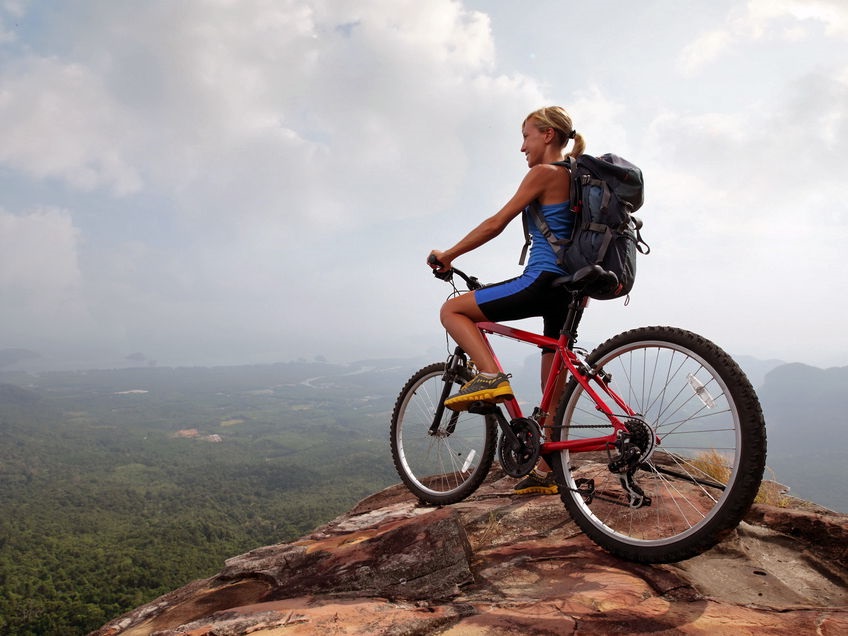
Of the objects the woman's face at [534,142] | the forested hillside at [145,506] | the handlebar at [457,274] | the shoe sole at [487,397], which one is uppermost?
the woman's face at [534,142]

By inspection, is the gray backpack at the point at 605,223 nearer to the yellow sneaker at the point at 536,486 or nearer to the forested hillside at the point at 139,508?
the yellow sneaker at the point at 536,486

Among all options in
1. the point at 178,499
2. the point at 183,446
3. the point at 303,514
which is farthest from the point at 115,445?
the point at 303,514

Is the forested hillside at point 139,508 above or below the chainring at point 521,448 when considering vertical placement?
below

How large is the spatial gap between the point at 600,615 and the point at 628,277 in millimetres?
2255

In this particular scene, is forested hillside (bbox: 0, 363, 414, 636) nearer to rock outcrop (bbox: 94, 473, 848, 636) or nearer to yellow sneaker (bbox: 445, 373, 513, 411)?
rock outcrop (bbox: 94, 473, 848, 636)

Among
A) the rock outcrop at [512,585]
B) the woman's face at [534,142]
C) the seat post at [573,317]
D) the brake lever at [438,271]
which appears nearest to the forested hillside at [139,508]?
the rock outcrop at [512,585]

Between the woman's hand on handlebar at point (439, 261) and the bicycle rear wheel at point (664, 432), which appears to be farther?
the woman's hand on handlebar at point (439, 261)

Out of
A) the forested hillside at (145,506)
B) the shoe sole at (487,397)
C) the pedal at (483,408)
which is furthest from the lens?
the forested hillside at (145,506)

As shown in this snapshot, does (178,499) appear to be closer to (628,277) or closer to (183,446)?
(183,446)

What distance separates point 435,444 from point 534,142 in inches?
131

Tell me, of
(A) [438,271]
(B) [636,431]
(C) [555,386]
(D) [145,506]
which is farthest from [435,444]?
(D) [145,506]

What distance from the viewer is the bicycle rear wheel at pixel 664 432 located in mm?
2482

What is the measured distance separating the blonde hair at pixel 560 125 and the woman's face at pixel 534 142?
4 cm

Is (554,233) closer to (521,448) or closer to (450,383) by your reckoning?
(521,448)
